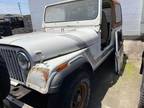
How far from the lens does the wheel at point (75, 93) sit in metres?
2.23

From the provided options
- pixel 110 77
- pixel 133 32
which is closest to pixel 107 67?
pixel 110 77

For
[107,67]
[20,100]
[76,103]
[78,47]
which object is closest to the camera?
[20,100]

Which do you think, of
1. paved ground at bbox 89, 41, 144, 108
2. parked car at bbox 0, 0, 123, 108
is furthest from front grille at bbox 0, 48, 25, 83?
paved ground at bbox 89, 41, 144, 108

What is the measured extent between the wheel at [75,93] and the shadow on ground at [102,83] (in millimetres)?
445

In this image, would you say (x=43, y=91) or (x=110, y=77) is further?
(x=110, y=77)

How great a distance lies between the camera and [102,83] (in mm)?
4008

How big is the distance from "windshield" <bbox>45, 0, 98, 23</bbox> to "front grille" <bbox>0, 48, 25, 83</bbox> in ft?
6.06

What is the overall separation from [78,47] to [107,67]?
2.54 metres

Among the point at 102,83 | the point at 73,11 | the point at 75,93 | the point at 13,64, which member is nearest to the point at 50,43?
the point at 13,64

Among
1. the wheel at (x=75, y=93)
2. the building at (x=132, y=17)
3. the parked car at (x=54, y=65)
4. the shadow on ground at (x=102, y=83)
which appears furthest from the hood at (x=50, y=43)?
the building at (x=132, y=17)

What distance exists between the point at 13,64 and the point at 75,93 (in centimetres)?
97

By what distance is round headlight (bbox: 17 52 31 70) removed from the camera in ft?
7.25

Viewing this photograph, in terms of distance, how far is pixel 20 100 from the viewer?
232 centimetres

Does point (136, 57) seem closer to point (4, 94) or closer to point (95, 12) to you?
point (95, 12)
